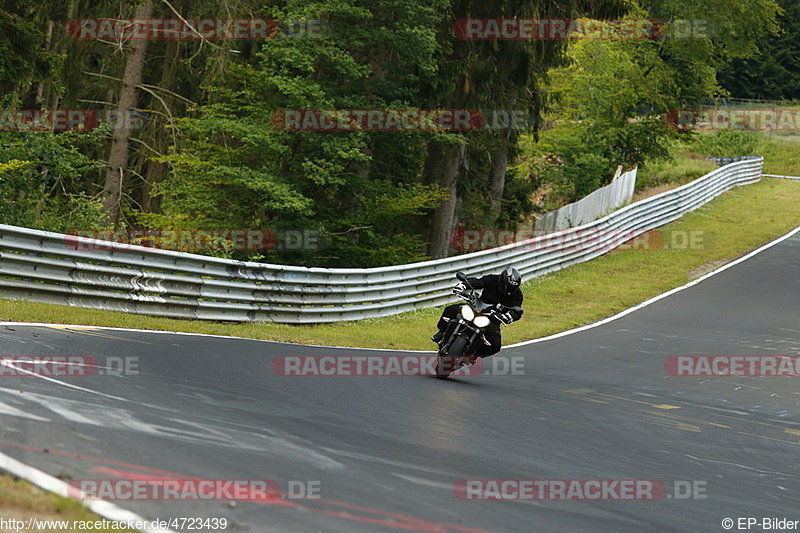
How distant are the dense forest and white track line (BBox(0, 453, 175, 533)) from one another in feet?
37.5

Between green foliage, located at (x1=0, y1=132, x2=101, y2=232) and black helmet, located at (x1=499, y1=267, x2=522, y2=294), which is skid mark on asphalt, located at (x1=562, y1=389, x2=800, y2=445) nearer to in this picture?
black helmet, located at (x1=499, y1=267, x2=522, y2=294)

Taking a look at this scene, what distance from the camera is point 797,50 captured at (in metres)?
87.9

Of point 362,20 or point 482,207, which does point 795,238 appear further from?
point 362,20

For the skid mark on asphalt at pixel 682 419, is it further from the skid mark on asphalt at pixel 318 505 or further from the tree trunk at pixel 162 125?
the tree trunk at pixel 162 125

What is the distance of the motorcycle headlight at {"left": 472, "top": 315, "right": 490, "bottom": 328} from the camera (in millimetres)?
12945

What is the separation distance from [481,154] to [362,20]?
729 centimetres

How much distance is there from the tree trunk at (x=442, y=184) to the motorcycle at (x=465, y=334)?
15.9 metres

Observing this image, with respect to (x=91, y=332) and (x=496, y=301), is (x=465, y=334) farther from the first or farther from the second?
(x=91, y=332)

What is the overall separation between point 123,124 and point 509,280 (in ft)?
65.3

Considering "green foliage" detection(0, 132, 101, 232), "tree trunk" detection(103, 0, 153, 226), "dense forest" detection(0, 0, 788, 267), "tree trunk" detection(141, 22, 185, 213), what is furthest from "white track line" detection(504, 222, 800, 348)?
"tree trunk" detection(103, 0, 153, 226)

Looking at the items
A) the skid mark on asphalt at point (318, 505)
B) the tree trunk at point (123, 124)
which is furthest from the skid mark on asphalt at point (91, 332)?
the tree trunk at point (123, 124)

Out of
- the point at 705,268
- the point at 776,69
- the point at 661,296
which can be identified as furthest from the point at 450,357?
the point at 776,69

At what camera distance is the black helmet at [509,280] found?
12792mm

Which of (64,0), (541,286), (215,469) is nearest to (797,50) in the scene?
(541,286)
